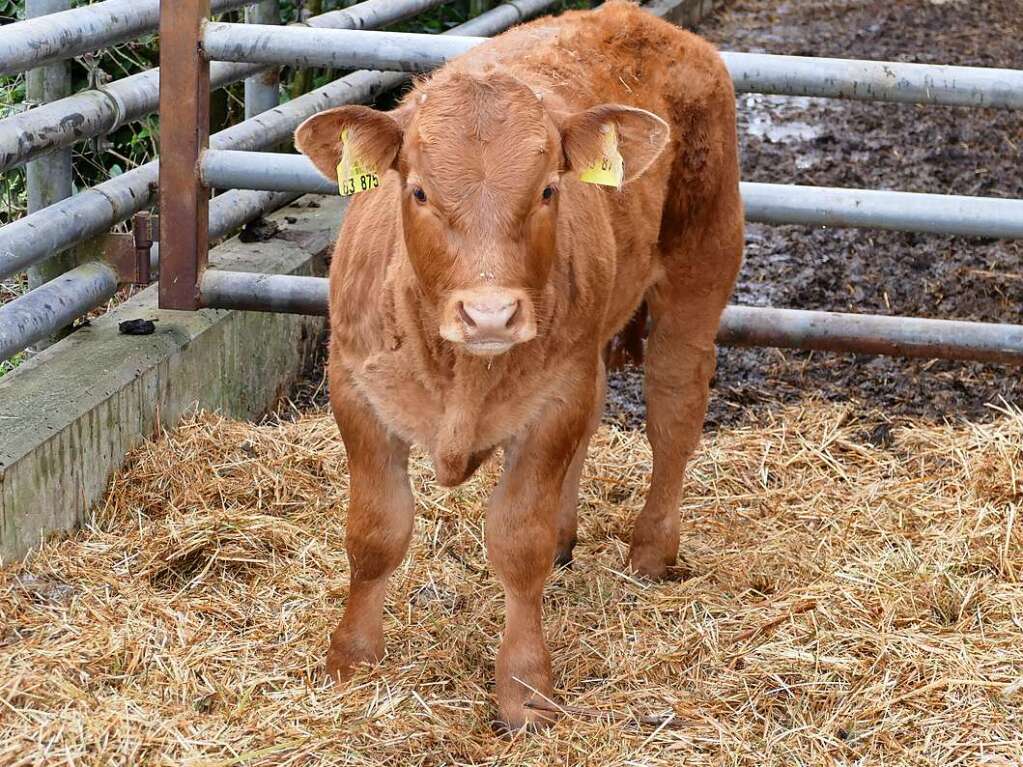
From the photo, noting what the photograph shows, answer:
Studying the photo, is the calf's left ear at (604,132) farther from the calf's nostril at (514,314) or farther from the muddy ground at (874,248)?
the muddy ground at (874,248)

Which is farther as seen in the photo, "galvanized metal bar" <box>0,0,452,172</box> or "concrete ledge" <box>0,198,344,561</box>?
"galvanized metal bar" <box>0,0,452,172</box>

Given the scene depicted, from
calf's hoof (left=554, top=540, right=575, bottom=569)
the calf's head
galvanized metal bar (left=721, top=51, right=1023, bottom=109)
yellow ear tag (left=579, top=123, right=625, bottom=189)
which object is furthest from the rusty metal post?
yellow ear tag (left=579, top=123, right=625, bottom=189)

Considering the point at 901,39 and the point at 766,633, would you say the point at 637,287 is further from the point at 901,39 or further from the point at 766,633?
the point at 901,39

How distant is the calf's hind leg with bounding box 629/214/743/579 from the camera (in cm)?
483

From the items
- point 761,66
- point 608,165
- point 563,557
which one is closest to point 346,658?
point 563,557

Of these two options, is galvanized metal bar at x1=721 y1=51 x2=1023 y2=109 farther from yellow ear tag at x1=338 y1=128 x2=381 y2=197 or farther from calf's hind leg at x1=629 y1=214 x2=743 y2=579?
yellow ear tag at x1=338 y1=128 x2=381 y2=197

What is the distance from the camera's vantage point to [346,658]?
3951mm

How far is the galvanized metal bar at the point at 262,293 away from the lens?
5301 mm

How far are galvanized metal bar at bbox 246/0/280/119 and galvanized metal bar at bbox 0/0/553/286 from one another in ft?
0.59

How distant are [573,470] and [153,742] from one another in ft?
5.65

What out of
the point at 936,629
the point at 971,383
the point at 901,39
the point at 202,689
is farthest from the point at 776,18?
the point at 202,689

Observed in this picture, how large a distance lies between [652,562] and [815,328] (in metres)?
1.16

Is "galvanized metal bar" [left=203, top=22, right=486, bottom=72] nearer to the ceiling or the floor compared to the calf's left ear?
nearer to the floor

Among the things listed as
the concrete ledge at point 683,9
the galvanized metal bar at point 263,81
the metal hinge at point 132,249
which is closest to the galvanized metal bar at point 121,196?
the metal hinge at point 132,249
